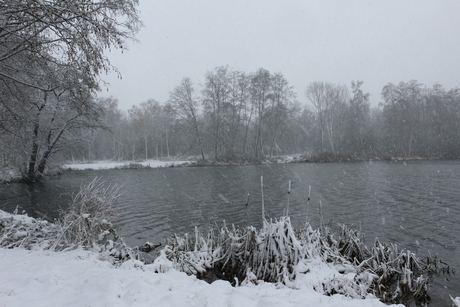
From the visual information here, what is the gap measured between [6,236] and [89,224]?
200cm

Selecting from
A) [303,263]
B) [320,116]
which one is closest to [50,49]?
[303,263]

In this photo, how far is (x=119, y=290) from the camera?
377cm

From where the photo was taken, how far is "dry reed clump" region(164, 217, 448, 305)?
16.8 feet

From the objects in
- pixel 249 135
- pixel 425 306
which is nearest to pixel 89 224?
pixel 425 306

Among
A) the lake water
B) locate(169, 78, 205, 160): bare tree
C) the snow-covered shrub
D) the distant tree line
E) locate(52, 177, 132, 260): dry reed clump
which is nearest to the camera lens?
the distant tree line

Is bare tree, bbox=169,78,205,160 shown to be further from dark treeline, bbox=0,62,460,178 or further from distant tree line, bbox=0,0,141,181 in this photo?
distant tree line, bbox=0,0,141,181

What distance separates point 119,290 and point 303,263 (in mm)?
3456

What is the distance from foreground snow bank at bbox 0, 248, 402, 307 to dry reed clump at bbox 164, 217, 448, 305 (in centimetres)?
69

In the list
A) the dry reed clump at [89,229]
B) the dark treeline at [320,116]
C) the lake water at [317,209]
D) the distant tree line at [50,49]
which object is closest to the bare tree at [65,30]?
the distant tree line at [50,49]

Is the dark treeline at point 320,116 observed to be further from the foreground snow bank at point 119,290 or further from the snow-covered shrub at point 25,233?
the foreground snow bank at point 119,290

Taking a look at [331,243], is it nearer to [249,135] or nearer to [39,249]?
[39,249]

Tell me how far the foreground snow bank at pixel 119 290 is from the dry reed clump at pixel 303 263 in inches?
27.3

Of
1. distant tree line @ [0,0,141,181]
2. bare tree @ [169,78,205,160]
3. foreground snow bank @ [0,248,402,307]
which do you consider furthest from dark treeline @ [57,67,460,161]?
foreground snow bank @ [0,248,402,307]

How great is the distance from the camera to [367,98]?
2106 inches
